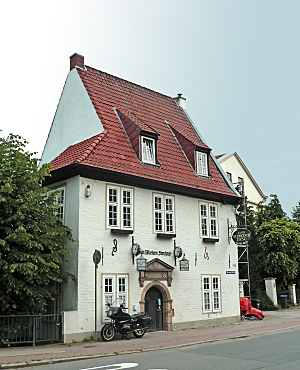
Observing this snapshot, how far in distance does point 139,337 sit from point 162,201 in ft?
20.5

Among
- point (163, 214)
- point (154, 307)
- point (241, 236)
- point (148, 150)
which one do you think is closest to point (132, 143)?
point (148, 150)

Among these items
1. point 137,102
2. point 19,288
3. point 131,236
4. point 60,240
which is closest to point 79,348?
point 19,288

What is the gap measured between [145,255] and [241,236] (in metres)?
5.92

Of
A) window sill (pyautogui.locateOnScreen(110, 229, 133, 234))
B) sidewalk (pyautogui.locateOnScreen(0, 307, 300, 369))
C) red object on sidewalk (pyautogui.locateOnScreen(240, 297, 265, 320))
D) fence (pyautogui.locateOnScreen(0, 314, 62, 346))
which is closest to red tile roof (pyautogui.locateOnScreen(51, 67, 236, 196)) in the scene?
window sill (pyautogui.locateOnScreen(110, 229, 133, 234))

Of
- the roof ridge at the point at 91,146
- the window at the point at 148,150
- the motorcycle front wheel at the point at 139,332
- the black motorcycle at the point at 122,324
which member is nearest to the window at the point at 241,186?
the window at the point at 148,150

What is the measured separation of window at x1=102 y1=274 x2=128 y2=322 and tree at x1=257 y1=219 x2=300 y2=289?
56.0ft

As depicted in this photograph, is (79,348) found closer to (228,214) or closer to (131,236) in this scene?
(131,236)

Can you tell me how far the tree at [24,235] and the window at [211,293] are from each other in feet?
27.1

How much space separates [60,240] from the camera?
1617 cm

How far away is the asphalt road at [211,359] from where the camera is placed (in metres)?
10.2

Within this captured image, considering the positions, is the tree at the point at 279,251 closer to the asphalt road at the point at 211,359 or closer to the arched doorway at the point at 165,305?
the arched doorway at the point at 165,305

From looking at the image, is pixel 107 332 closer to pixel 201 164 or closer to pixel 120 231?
pixel 120 231

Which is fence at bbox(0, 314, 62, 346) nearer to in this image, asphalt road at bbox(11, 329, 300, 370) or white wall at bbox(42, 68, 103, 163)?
asphalt road at bbox(11, 329, 300, 370)

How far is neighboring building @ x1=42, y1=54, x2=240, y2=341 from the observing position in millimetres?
17406
